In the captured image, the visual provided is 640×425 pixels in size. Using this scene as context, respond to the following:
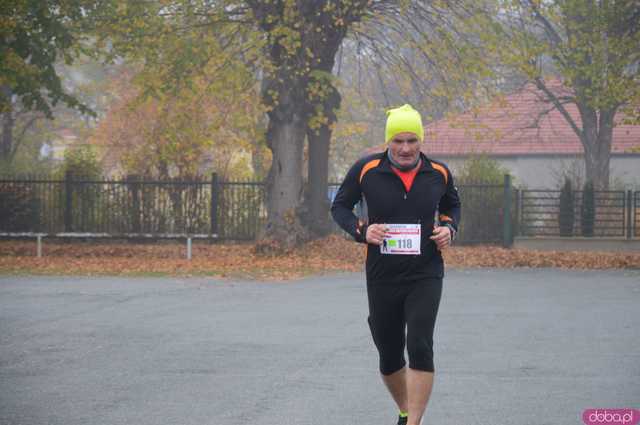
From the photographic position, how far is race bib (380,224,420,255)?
6180 mm

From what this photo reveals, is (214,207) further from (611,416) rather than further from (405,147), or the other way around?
(405,147)

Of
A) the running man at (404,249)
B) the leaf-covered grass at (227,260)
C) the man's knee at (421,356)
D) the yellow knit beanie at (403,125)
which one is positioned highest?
the yellow knit beanie at (403,125)

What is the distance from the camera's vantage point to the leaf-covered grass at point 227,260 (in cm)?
2112

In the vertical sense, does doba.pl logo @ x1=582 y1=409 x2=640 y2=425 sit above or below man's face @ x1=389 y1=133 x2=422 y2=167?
below

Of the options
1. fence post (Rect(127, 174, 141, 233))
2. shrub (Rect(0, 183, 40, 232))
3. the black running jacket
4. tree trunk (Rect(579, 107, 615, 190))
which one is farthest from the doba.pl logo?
tree trunk (Rect(579, 107, 615, 190))

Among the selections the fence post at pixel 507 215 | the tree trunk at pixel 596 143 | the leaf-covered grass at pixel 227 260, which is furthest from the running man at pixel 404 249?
the tree trunk at pixel 596 143

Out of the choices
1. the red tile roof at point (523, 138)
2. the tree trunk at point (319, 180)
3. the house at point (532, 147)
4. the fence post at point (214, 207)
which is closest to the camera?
the fence post at point (214, 207)

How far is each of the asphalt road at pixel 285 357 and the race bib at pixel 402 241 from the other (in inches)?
51.3

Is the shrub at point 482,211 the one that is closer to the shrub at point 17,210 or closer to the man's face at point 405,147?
the shrub at point 17,210

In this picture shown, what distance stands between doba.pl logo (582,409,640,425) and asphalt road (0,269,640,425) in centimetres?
11

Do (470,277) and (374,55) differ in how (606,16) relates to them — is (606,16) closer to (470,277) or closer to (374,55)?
(374,55)

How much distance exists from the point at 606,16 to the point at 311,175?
9426 mm

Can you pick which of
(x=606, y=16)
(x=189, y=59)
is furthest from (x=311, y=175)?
(x=606, y=16)

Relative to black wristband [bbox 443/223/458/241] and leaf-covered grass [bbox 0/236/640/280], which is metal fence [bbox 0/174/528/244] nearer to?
leaf-covered grass [bbox 0/236/640/280]
